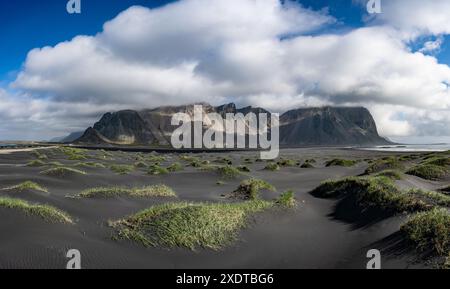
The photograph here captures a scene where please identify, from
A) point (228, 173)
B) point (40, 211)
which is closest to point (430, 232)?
point (40, 211)

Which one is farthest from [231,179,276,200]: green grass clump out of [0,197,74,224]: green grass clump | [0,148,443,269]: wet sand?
[0,197,74,224]: green grass clump

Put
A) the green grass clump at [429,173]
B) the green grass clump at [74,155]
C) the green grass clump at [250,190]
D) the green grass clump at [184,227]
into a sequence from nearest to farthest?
the green grass clump at [184,227] → the green grass clump at [250,190] → the green grass clump at [429,173] → the green grass clump at [74,155]

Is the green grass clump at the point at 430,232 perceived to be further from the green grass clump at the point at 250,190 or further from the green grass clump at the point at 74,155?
the green grass clump at the point at 74,155

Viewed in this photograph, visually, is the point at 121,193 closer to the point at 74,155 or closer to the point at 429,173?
the point at 429,173

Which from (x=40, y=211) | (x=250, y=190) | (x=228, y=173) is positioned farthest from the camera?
(x=228, y=173)

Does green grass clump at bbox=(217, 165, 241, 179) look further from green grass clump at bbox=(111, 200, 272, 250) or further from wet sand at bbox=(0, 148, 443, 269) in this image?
green grass clump at bbox=(111, 200, 272, 250)

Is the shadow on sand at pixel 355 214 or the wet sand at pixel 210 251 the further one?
the shadow on sand at pixel 355 214

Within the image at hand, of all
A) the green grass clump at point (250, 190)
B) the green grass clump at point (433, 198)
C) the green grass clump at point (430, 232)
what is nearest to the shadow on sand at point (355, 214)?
the green grass clump at point (433, 198)
